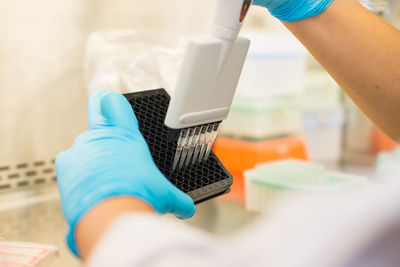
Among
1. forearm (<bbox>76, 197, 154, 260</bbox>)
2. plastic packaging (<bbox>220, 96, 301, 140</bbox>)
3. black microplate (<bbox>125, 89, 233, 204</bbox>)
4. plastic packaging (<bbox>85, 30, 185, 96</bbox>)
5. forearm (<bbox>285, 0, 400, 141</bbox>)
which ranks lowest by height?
plastic packaging (<bbox>220, 96, 301, 140</bbox>)

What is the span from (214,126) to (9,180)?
81 cm

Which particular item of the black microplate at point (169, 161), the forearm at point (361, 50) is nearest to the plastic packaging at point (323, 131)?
the forearm at point (361, 50)

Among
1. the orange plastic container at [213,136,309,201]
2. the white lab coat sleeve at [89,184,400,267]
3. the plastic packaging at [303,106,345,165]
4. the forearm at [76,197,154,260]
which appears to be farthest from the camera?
the plastic packaging at [303,106,345,165]

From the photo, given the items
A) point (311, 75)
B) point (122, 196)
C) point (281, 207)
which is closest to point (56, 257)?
point (122, 196)

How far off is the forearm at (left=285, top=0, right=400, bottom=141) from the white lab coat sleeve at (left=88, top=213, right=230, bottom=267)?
2.31 ft

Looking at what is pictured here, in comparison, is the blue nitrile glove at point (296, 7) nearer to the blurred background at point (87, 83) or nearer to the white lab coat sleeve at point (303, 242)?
the blurred background at point (87, 83)

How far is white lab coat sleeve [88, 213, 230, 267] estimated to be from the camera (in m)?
0.32

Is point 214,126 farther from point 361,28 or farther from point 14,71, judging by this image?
point 14,71

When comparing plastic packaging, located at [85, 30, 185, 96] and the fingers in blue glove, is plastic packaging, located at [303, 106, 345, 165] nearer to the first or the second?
plastic packaging, located at [85, 30, 185, 96]

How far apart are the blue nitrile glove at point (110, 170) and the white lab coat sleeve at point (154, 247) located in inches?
7.1

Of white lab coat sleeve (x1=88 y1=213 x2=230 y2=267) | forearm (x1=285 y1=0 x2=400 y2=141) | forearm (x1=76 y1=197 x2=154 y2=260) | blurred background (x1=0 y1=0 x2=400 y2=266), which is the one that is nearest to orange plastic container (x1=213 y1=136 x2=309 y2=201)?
blurred background (x1=0 y1=0 x2=400 y2=266)

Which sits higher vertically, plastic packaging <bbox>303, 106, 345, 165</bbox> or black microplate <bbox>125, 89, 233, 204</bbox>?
black microplate <bbox>125, 89, 233, 204</bbox>

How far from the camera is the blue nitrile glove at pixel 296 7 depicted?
89 centimetres

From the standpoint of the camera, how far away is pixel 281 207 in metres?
0.31
